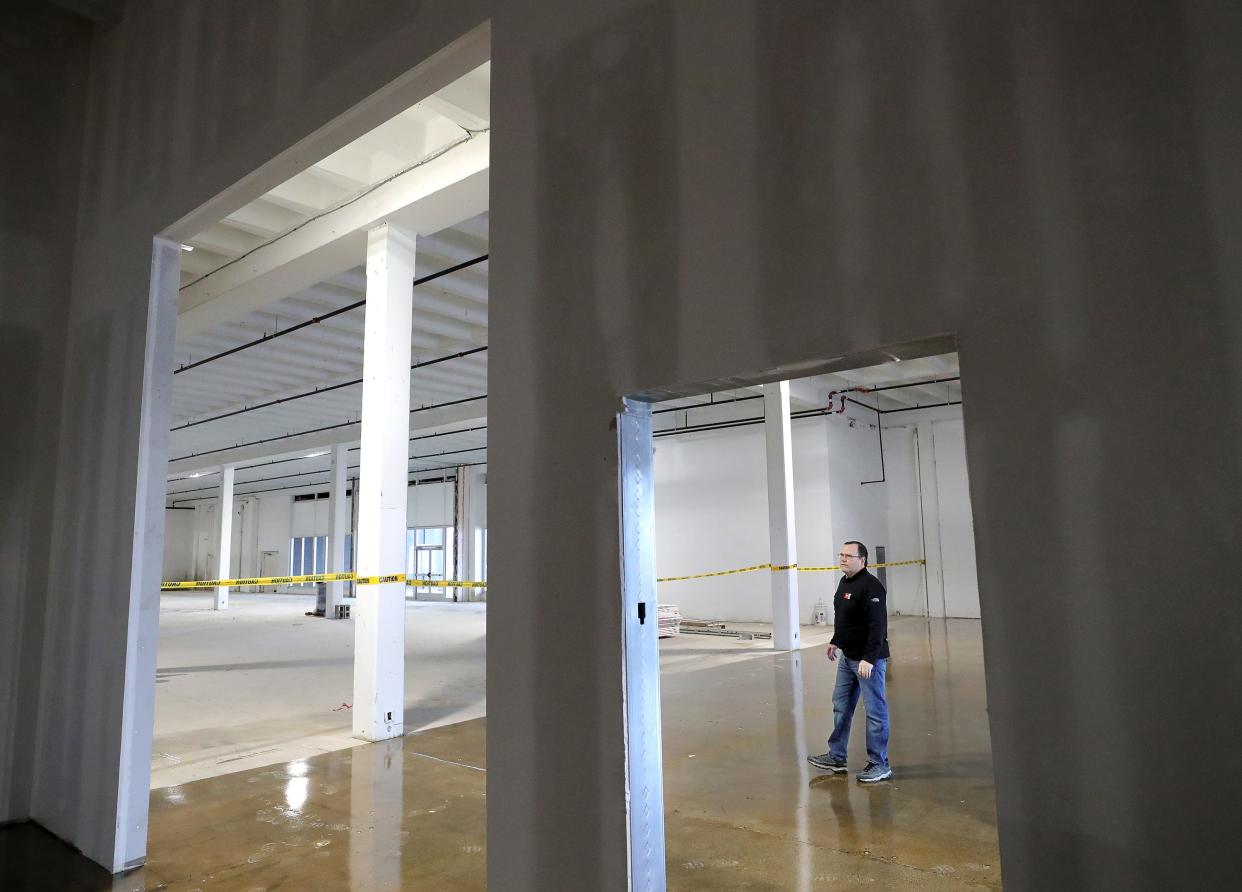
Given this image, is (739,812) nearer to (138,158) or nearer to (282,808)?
(282,808)

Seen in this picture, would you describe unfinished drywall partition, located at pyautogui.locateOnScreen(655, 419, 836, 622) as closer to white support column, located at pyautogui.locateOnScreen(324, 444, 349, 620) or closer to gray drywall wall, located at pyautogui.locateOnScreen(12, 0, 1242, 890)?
white support column, located at pyautogui.locateOnScreen(324, 444, 349, 620)

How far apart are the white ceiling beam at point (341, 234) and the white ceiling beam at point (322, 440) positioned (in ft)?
16.9

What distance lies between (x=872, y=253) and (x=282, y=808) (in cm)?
547

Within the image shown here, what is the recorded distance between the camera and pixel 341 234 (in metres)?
8.06

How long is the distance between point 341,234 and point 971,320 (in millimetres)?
7435

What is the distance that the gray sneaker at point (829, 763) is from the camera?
6160 mm

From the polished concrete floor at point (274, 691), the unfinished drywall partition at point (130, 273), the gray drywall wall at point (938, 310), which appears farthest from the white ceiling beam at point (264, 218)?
the gray drywall wall at point (938, 310)

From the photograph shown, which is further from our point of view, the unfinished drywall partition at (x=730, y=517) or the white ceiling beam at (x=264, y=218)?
the unfinished drywall partition at (x=730, y=517)

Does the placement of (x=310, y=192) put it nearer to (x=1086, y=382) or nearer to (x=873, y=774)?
(x=873, y=774)

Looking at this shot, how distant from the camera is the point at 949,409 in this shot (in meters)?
19.0

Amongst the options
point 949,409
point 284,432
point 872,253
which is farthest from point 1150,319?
point 284,432

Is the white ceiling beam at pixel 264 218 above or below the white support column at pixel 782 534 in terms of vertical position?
above

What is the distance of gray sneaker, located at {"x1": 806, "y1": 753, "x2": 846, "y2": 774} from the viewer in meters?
6.16

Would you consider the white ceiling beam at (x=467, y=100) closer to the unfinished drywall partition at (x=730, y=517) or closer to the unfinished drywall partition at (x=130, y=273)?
the unfinished drywall partition at (x=130, y=273)
